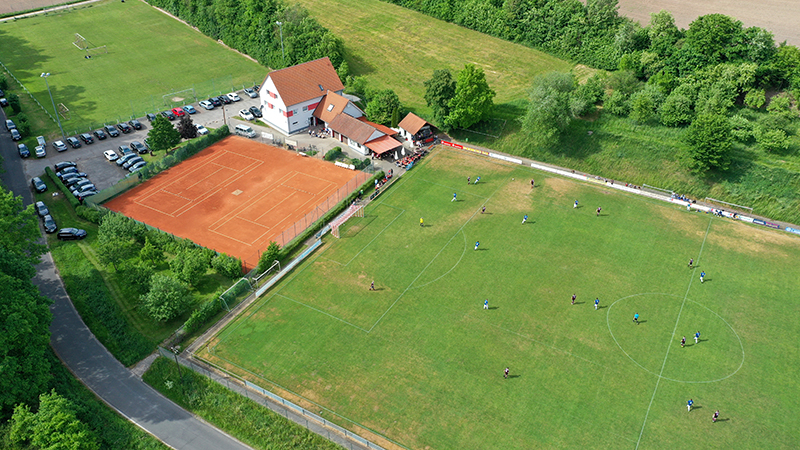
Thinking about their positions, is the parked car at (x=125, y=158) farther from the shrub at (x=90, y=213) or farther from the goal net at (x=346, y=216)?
the goal net at (x=346, y=216)

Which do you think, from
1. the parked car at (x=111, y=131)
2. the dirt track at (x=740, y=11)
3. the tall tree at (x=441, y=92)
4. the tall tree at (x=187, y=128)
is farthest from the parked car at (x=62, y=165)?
the dirt track at (x=740, y=11)

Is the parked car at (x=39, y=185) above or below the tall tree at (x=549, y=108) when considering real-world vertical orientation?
below

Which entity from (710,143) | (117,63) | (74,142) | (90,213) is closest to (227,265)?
(90,213)

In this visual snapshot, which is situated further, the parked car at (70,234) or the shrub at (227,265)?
the parked car at (70,234)

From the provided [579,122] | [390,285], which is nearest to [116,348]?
[390,285]

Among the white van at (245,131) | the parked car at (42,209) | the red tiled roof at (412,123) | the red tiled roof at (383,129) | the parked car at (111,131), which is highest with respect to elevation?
the red tiled roof at (412,123)

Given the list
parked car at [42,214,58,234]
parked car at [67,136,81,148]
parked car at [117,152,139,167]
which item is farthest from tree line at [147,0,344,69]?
parked car at [42,214,58,234]
